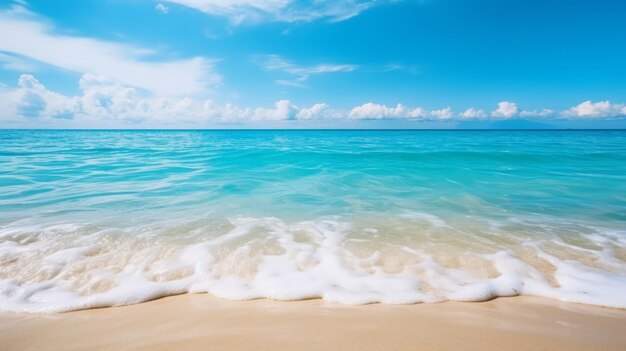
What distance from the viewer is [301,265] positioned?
4.27m

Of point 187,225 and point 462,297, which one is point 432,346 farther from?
point 187,225

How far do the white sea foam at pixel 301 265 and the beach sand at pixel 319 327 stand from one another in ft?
0.67

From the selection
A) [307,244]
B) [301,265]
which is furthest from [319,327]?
[307,244]

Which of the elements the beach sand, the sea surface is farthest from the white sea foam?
the beach sand

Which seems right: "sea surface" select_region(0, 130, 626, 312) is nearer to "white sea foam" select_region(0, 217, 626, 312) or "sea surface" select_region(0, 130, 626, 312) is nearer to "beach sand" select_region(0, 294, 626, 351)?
"white sea foam" select_region(0, 217, 626, 312)

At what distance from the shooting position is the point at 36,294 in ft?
11.1

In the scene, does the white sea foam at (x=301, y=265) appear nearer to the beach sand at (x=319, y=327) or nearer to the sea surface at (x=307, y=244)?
the sea surface at (x=307, y=244)

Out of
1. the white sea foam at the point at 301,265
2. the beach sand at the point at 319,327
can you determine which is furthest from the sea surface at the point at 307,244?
the beach sand at the point at 319,327

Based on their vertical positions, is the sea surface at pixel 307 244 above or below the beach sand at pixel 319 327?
below

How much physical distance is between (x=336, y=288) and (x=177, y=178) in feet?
35.1

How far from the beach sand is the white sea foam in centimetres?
20

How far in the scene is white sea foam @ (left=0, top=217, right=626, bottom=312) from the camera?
3451mm

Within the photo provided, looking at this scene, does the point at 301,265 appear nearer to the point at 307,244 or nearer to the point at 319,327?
the point at 307,244

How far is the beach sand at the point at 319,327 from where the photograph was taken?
2.52 metres
